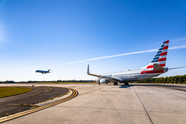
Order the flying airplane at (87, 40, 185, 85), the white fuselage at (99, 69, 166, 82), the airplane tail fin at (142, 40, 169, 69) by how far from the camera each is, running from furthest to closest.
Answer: the white fuselage at (99, 69, 166, 82)
the airplane tail fin at (142, 40, 169, 69)
the flying airplane at (87, 40, 185, 85)

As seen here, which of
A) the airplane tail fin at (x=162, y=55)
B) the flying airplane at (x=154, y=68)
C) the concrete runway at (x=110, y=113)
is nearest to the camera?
the concrete runway at (x=110, y=113)

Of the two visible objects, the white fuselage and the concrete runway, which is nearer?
the concrete runway

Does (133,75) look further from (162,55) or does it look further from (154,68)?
(162,55)

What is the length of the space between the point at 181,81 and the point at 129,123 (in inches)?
2449

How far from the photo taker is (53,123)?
3.80m

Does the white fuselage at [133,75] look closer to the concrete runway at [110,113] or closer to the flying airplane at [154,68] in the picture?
the flying airplane at [154,68]

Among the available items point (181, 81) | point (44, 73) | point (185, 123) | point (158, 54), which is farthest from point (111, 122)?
point (44, 73)

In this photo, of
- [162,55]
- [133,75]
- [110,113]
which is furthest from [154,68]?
[110,113]

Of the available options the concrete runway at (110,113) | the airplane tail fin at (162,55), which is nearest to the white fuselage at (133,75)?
the airplane tail fin at (162,55)

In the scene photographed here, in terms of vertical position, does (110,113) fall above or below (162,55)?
below

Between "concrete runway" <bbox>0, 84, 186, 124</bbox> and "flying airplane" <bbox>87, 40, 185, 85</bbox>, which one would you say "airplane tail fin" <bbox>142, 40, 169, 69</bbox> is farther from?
"concrete runway" <bbox>0, 84, 186, 124</bbox>

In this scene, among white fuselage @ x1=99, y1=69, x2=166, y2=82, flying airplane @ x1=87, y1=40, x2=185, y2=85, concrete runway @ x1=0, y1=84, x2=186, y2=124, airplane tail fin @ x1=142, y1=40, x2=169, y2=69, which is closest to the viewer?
concrete runway @ x1=0, y1=84, x2=186, y2=124

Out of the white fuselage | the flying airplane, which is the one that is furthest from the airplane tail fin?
the white fuselage

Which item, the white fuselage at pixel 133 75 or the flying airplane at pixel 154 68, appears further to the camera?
the white fuselage at pixel 133 75
